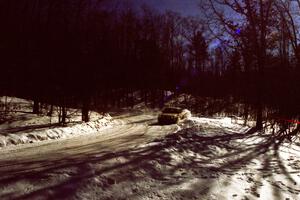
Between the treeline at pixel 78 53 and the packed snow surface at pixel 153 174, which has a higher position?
the treeline at pixel 78 53

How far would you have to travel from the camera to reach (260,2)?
65.5ft

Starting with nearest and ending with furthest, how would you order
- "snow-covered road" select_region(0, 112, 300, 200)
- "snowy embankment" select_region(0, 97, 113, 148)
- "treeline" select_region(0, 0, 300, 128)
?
"snow-covered road" select_region(0, 112, 300, 200) < "snowy embankment" select_region(0, 97, 113, 148) < "treeline" select_region(0, 0, 300, 128)

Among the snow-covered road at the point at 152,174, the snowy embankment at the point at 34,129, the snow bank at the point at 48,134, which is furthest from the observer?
the snowy embankment at the point at 34,129

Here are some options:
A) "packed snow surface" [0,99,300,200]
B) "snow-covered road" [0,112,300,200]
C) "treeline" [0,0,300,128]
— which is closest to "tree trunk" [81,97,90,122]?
"treeline" [0,0,300,128]

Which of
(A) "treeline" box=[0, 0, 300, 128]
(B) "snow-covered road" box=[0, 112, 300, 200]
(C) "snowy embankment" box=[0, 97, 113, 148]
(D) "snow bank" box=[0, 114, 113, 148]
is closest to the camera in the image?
(B) "snow-covered road" box=[0, 112, 300, 200]

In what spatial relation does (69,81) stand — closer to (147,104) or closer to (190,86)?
(147,104)

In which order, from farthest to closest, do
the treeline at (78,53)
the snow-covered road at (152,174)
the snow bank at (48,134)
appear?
1. the treeline at (78,53)
2. the snow bank at (48,134)
3. the snow-covered road at (152,174)

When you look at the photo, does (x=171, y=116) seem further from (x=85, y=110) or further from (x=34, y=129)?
(x=34, y=129)

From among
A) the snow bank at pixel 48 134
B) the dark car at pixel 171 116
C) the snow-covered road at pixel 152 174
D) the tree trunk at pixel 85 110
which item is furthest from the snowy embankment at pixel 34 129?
the dark car at pixel 171 116

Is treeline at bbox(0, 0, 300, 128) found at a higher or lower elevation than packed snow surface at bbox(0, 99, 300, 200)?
higher

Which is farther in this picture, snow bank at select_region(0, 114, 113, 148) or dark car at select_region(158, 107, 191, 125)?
dark car at select_region(158, 107, 191, 125)

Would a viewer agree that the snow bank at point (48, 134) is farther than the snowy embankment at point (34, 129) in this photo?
No

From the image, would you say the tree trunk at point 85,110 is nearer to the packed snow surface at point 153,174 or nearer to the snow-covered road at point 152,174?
the snow-covered road at point 152,174

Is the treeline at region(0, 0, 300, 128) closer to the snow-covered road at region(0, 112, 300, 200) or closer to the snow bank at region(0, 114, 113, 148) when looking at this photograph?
the snow bank at region(0, 114, 113, 148)
